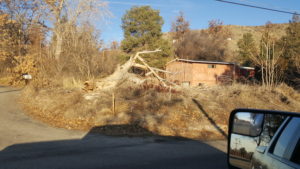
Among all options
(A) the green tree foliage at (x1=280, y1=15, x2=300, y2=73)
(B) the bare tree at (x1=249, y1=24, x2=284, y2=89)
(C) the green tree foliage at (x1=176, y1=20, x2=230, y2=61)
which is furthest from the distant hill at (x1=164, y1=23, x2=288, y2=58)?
(B) the bare tree at (x1=249, y1=24, x2=284, y2=89)

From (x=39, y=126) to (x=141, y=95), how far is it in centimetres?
621

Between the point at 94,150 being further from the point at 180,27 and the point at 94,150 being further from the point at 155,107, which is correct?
the point at 180,27

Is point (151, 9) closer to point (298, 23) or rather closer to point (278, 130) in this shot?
point (298, 23)

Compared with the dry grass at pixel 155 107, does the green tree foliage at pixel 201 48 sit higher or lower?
higher

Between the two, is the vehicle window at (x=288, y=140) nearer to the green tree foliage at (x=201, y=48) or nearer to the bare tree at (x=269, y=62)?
the bare tree at (x=269, y=62)

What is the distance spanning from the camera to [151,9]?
1487 inches

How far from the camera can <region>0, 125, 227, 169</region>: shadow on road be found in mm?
6180

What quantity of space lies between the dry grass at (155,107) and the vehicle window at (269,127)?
7.90 meters

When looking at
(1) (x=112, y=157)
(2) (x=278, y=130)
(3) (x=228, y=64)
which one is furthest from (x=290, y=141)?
(3) (x=228, y=64)

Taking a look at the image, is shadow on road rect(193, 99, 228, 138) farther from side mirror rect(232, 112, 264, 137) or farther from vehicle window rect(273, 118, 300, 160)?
vehicle window rect(273, 118, 300, 160)

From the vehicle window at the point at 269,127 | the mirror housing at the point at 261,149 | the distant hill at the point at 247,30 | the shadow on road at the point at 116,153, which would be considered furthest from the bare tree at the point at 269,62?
the distant hill at the point at 247,30

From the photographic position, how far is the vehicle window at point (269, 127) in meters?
2.60

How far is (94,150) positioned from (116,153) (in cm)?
76

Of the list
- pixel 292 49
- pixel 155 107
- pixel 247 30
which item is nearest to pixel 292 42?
pixel 292 49
